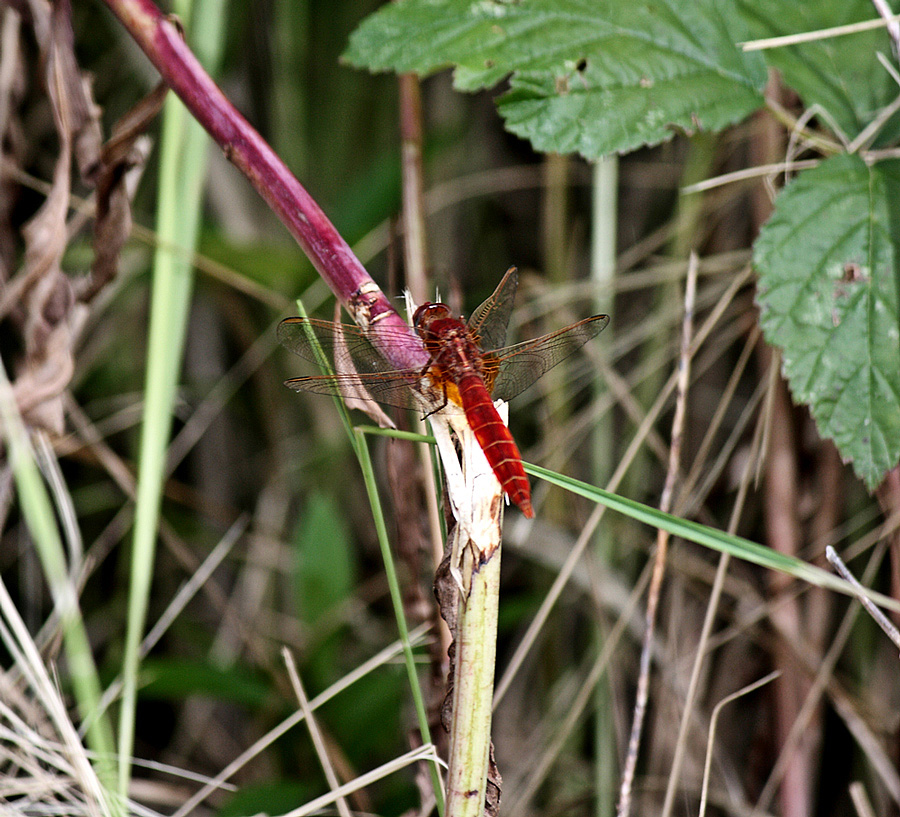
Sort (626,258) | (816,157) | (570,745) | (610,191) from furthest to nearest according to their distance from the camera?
1. (626,258)
2. (570,745)
3. (610,191)
4. (816,157)

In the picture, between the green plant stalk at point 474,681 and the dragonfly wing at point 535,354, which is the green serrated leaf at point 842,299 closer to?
the dragonfly wing at point 535,354

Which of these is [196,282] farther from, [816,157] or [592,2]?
[816,157]

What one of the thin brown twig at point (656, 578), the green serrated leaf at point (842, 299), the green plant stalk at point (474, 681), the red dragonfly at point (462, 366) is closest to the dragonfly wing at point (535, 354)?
the red dragonfly at point (462, 366)

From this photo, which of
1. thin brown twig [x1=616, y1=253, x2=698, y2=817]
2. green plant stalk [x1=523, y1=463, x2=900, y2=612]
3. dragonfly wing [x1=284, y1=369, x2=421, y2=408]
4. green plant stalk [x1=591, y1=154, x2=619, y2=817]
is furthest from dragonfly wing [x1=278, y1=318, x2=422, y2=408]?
green plant stalk [x1=591, y1=154, x2=619, y2=817]

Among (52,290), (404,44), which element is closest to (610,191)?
(404,44)

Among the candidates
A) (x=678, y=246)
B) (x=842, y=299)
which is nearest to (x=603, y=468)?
(x=678, y=246)

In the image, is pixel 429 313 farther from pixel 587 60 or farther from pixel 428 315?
pixel 587 60
